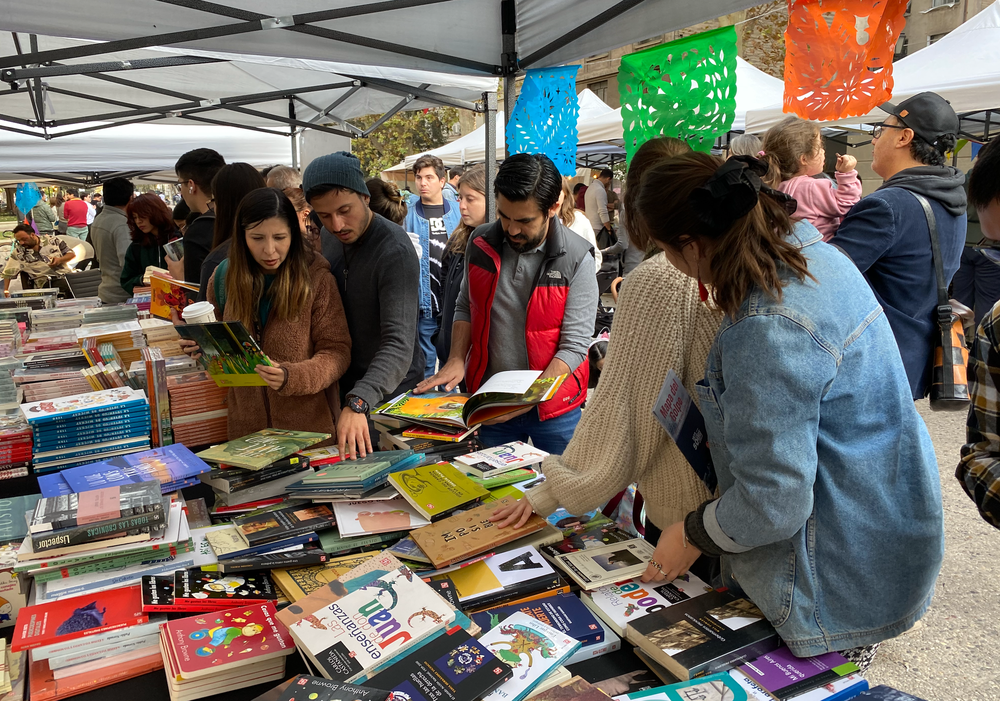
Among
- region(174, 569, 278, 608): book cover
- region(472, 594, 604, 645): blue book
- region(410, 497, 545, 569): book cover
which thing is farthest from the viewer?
region(410, 497, 545, 569): book cover

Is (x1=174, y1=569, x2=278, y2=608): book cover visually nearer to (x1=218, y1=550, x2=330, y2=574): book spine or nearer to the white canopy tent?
(x1=218, y1=550, x2=330, y2=574): book spine

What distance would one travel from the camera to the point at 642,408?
4.72 feet

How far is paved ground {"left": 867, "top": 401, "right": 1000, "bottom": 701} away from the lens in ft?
7.96

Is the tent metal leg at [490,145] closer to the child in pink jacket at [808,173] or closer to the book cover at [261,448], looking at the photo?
the child in pink jacket at [808,173]

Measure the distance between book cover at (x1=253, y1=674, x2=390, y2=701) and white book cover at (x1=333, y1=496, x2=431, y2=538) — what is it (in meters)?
0.51

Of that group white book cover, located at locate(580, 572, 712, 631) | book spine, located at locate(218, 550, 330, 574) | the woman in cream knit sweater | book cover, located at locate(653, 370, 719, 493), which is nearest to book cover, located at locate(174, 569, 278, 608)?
book spine, located at locate(218, 550, 330, 574)

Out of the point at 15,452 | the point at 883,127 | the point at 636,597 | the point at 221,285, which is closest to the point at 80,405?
the point at 15,452

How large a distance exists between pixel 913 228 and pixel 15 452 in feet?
10.2

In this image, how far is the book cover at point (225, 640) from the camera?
1.15 meters

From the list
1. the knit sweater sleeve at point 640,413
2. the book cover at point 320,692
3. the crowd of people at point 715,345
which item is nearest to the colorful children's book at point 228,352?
the crowd of people at point 715,345

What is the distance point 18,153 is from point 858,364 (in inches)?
282

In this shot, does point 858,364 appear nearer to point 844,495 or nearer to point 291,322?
point 844,495

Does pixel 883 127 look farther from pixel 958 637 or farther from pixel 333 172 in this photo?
pixel 333 172

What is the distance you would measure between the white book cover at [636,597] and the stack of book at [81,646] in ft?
2.62
